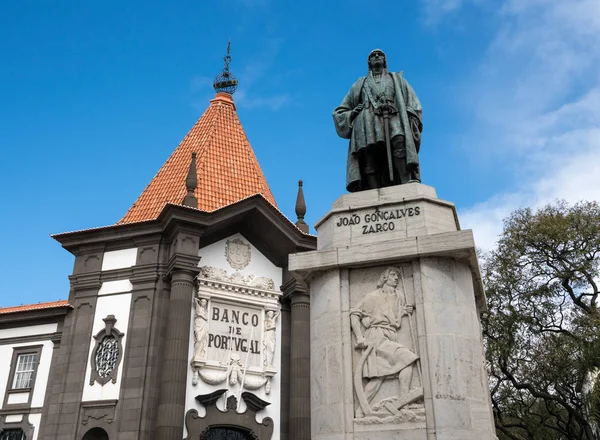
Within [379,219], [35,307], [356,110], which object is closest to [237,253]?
[35,307]

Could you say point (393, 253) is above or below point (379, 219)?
below

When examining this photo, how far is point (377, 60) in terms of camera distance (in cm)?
1000

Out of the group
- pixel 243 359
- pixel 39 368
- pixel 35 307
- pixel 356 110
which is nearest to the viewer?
pixel 356 110

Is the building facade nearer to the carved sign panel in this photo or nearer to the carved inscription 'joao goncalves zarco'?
the carved sign panel

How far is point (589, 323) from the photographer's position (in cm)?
2014

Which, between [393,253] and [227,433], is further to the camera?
[227,433]

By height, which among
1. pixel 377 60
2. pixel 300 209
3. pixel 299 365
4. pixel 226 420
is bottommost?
pixel 226 420

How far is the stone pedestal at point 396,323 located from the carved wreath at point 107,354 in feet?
43.6

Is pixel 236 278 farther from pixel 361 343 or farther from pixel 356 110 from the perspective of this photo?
pixel 361 343

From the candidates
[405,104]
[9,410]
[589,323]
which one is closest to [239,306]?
[9,410]

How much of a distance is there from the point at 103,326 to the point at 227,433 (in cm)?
552

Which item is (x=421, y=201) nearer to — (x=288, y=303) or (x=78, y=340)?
(x=288, y=303)

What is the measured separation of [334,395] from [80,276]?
16.2 metres

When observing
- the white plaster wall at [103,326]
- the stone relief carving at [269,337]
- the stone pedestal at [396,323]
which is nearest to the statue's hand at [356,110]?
the stone pedestal at [396,323]
